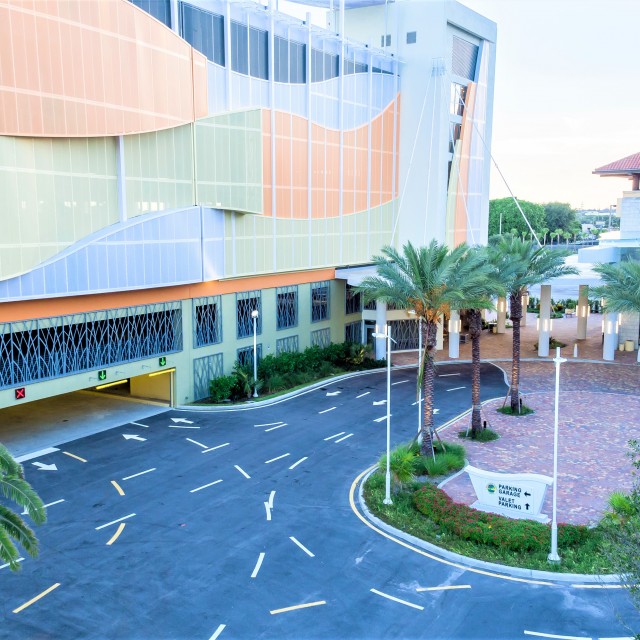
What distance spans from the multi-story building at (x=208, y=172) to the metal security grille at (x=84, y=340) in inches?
3.3

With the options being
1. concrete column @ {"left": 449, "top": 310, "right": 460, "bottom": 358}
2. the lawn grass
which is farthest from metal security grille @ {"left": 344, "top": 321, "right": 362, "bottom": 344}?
the lawn grass

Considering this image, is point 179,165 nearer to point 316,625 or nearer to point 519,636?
point 316,625

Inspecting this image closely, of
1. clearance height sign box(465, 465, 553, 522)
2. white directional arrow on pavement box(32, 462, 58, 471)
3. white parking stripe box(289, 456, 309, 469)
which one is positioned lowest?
white parking stripe box(289, 456, 309, 469)

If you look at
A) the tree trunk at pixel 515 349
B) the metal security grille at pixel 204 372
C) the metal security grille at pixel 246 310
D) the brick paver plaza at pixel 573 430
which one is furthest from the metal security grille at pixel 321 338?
the tree trunk at pixel 515 349

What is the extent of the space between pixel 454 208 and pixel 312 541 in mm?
34629

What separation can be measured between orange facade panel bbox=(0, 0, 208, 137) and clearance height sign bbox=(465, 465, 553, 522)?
1879 centimetres

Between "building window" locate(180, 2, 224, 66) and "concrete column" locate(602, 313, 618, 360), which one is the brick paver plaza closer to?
"concrete column" locate(602, 313, 618, 360)

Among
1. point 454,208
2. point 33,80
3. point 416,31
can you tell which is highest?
point 416,31

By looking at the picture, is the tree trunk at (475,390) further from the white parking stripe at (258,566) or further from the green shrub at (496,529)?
the white parking stripe at (258,566)

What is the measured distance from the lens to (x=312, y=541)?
19906mm

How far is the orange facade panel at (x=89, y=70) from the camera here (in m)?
24.0

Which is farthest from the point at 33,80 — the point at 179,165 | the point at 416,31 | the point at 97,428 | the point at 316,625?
the point at 416,31

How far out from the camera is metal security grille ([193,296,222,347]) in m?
34.7

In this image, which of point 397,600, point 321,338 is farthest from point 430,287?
point 321,338
